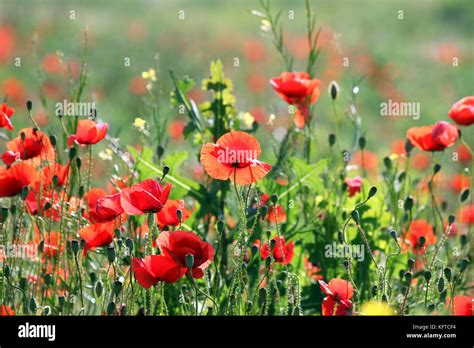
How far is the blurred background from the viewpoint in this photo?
270 inches

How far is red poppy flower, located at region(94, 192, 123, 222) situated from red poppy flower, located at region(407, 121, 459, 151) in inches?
35.2

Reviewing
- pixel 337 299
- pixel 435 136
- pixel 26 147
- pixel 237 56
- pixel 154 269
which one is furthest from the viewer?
pixel 237 56

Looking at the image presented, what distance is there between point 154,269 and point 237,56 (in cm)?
698

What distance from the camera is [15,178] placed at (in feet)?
7.73

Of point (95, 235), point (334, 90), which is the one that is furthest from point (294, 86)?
point (95, 235)

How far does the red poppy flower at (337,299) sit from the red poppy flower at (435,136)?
606mm

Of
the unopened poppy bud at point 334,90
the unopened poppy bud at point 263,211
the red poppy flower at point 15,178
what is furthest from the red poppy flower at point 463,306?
the red poppy flower at point 15,178

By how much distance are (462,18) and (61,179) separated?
10.1 metres

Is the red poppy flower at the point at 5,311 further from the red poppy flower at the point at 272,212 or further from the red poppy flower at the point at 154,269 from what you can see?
the red poppy flower at the point at 272,212

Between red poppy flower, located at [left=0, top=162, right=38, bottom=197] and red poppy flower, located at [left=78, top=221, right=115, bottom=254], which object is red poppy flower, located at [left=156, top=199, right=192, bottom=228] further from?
red poppy flower, located at [left=0, top=162, right=38, bottom=197]

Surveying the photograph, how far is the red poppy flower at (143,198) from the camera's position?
6.66ft

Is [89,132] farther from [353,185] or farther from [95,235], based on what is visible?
[353,185]
